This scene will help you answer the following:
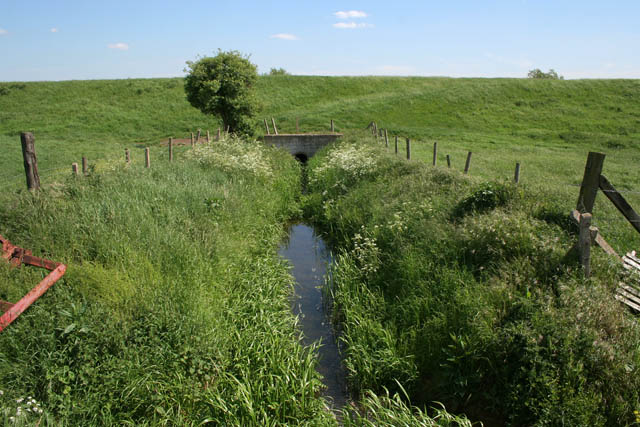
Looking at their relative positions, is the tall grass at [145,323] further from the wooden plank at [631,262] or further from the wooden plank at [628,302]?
the wooden plank at [631,262]

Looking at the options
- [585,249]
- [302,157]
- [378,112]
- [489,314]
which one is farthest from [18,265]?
[378,112]

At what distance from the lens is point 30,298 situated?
5141mm

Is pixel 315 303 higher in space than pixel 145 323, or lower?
lower

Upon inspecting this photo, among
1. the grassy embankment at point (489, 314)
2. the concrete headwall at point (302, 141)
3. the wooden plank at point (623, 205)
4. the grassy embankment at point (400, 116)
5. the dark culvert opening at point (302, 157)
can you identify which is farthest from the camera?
the dark culvert opening at point (302, 157)

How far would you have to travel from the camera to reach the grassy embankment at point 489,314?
15.1 feet

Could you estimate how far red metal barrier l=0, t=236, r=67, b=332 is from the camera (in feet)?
16.1

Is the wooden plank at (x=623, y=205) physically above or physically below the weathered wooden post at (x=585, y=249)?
above

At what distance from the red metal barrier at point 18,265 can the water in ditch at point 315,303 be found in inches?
158

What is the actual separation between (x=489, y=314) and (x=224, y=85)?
2246 cm

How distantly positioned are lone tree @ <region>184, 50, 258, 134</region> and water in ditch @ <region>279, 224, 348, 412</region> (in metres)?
13.3

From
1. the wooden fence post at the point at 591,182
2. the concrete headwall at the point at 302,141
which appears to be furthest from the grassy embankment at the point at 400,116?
the wooden fence post at the point at 591,182

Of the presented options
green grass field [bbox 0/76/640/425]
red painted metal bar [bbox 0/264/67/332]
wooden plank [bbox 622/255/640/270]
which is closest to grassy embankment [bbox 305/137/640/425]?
green grass field [bbox 0/76/640/425]

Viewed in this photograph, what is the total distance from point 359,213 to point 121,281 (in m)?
6.99

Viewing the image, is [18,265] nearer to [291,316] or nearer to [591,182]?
[291,316]
